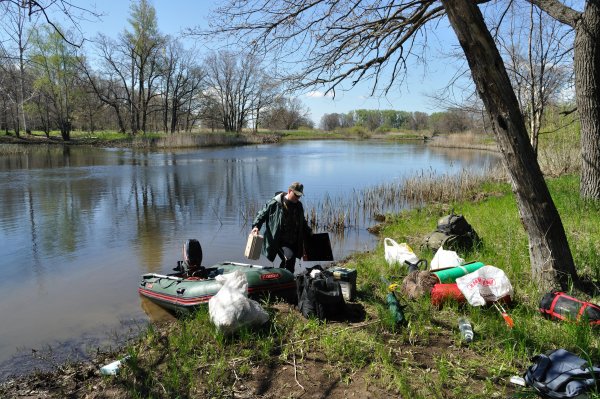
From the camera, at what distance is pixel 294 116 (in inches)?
3036

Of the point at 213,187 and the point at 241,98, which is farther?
the point at 241,98

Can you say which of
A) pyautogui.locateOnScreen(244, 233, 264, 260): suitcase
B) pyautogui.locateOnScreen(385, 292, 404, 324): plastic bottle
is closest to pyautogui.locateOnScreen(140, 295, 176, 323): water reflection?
pyautogui.locateOnScreen(244, 233, 264, 260): suitcase

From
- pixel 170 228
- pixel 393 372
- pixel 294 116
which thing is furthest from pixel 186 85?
pixel 393 372

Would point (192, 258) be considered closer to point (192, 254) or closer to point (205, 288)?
point (192, 254)

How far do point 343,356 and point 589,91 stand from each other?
5.62 metres

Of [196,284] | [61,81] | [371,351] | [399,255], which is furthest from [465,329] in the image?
[61,81]

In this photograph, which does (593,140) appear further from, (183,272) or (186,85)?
(186,85)

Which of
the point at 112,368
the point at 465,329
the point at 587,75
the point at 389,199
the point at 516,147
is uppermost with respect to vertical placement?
the point at 587,75

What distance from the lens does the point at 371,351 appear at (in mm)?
3473

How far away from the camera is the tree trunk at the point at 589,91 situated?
610cm

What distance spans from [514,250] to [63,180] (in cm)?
1683

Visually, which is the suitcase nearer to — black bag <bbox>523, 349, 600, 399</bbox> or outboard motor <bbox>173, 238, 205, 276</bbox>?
outboard motor <bbox>173, 238, 205, 276</bbox>

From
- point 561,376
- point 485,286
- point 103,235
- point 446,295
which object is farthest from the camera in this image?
point 103,235

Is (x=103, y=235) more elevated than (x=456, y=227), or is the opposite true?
(x=456, y=227)
